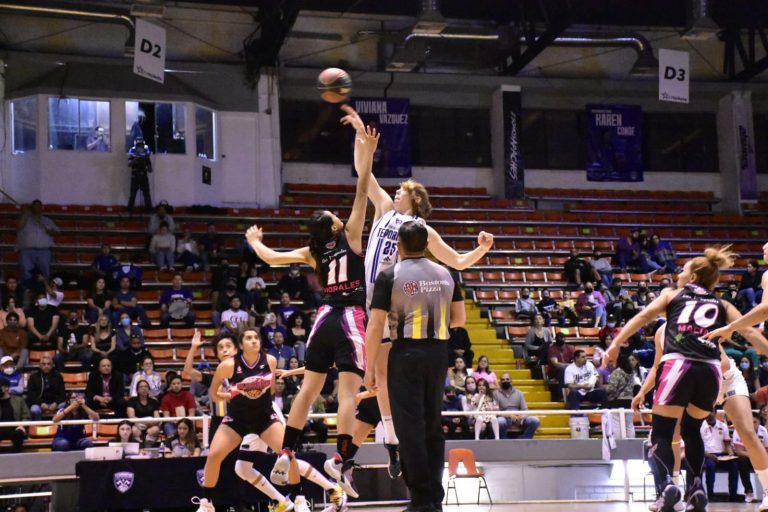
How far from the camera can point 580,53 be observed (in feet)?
87.7

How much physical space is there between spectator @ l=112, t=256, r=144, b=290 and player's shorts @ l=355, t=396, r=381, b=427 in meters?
12.1

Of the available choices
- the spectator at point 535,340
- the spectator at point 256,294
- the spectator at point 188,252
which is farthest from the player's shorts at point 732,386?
the spectator at point 188,252

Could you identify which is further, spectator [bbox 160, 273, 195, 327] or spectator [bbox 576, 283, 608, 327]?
spectator [bbox 576, 283, 608, 327]

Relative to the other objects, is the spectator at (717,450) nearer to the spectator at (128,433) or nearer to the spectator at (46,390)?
the spectator at (128,433)

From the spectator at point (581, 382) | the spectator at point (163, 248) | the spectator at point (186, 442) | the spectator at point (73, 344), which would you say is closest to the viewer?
the spectator at point (186, 442)

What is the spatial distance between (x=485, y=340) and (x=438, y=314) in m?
14.5

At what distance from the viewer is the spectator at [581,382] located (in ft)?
56.9

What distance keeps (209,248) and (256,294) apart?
7.92 ft

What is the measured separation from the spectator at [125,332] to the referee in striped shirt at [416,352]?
11.0m

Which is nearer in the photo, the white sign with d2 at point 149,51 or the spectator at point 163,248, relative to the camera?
the white sign with d2 at point 149,51

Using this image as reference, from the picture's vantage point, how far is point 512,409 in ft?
54.7

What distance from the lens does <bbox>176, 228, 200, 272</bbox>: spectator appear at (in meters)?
21.0

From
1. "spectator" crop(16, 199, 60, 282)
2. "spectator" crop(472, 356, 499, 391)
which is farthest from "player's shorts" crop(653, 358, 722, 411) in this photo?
"spectator" crop(16, 199, 60, 282)

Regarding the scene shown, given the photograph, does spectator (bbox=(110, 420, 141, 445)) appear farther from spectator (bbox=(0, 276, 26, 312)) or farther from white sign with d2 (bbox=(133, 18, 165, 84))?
white sign with d2 (bbox=(133, 18, 165, 84))
